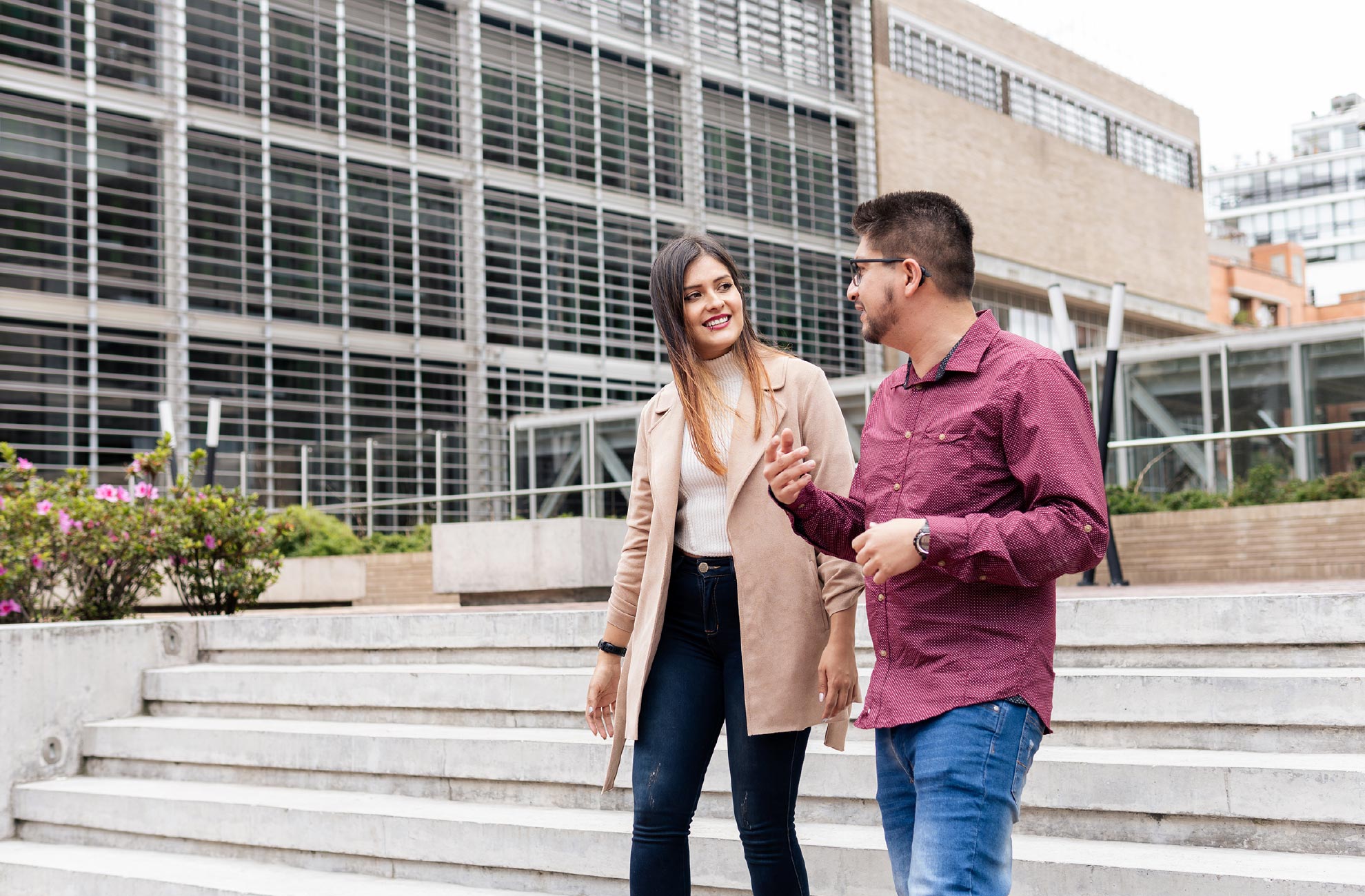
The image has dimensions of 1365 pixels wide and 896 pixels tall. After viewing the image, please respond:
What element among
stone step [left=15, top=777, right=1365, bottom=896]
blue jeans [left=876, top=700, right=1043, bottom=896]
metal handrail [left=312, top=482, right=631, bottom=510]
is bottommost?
stone step [left=15, top=777, right=1365, bottom=896]

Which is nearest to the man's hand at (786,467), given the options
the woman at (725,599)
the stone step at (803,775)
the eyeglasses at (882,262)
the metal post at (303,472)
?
the eyeglasses at (882,262)

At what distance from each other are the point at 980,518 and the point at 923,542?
0.39ft

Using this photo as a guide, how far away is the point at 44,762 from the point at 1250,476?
11306 mm

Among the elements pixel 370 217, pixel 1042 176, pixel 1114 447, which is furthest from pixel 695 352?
pixel 1042 176

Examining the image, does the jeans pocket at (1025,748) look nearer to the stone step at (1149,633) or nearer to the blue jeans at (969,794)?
the blue jeans at (969,794)

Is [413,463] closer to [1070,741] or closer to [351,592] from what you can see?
[351,592]

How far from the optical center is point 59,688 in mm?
6312

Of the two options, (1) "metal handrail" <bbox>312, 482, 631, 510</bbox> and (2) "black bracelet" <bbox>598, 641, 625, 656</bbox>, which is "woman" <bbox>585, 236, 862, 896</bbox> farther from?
(1) "metal handrail" <bbox>312, 482, 631, 510</bbox>

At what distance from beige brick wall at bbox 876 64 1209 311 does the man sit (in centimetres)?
2796

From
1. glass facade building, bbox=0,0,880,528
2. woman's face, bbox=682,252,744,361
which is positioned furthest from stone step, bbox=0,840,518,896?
glass facade building, bbox=0,0,880,528

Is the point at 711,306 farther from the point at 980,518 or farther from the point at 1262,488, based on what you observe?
the point at 1262,488

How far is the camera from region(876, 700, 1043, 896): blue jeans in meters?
2.23

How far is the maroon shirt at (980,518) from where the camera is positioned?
7.29ft

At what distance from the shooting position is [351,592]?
1516cm
